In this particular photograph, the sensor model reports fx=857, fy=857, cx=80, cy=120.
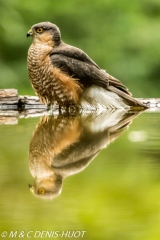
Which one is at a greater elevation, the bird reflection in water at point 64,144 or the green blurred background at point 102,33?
the green blurred background at point 102,33

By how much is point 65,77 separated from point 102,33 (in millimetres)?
5456

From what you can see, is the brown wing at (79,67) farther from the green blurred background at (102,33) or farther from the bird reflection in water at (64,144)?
the green blurred background at (102,33)

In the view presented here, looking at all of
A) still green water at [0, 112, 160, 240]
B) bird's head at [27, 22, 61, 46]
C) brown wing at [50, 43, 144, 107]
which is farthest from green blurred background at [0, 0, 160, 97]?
still green water at [0, 112, 160, 240]

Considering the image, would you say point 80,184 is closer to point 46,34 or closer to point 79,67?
point 79,67

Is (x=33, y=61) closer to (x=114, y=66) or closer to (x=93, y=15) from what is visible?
(x=114, y=66)

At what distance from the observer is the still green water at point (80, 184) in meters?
3.27

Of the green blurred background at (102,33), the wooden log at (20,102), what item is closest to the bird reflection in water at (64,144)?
the wooden log at (20,102)

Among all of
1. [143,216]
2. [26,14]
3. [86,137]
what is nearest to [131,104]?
[86,137]

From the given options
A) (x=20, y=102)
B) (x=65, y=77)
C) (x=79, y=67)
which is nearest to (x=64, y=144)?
(x=65, y=77)

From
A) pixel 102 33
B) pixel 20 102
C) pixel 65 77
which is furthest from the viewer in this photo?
pixel 102 33

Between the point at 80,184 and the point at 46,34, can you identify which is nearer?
the point at 80,184

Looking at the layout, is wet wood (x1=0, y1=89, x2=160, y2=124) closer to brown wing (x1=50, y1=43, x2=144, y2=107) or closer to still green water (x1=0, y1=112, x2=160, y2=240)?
brown wing (x1=50, y1=43, x2=144, y2=107)

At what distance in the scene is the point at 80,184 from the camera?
407cm

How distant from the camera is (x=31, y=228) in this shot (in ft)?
10.6
